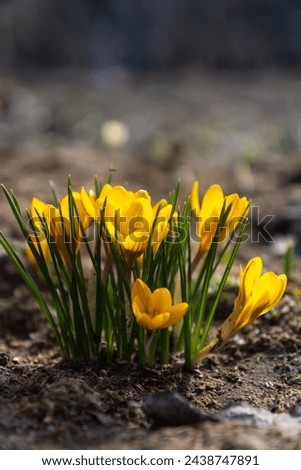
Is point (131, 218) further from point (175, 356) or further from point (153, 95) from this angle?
point (153, 95)

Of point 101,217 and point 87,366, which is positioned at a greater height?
point 101,217

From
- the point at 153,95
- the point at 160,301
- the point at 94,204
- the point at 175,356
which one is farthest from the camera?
the point at 153,95

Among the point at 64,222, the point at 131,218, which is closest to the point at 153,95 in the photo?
the point at 64,222

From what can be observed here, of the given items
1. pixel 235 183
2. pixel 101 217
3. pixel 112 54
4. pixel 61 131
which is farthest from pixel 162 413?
pixel 112 54

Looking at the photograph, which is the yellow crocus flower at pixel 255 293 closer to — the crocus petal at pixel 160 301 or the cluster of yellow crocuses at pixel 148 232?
the cluster of yellow crocuses at pixel 148 232

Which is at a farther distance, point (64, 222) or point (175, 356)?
point (175, 356)

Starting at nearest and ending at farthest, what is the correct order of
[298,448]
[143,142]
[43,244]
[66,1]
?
[298,448]
[43,244]
[143,142]
[66,1]

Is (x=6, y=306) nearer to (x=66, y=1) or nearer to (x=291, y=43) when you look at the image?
(x=66, y=1)
